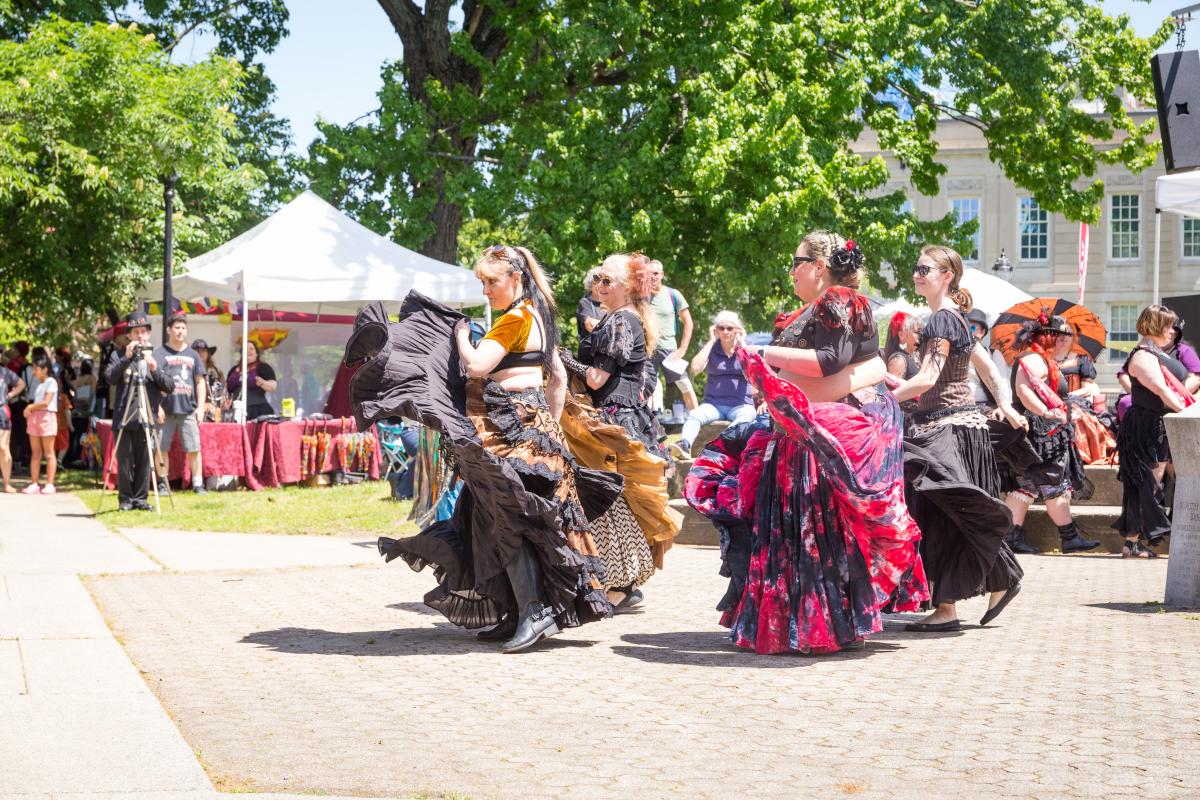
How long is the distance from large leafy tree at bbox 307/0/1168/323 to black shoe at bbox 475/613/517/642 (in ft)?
47.8

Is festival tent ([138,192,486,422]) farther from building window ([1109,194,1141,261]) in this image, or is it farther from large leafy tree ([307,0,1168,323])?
building window ([1109,194,1141,261])

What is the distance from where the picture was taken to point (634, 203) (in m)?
22.0

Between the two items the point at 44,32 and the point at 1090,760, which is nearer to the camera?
the point at 1090,760

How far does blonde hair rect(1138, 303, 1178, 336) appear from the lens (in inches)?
412

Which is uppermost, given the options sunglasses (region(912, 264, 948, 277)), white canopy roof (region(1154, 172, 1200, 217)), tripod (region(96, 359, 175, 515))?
white canopy roof (region(1154, 172, 1200, 217))

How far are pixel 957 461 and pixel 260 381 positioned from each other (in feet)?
38.6

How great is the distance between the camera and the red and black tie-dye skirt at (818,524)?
6.20 m

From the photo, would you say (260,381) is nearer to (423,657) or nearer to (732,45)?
(732,45)

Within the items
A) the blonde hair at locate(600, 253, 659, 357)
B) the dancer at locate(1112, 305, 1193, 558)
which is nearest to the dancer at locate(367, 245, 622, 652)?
the blonde hair at locate(600, 253, 659, 357)

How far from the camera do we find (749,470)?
6.55 meters

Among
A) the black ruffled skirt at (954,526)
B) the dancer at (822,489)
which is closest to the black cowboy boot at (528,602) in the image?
the dancer at (822,489)

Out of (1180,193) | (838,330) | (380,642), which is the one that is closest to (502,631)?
(380,642)

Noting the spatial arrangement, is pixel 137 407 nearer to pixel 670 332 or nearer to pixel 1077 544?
pixel 670 332

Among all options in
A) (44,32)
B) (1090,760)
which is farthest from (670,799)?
(44,32)
